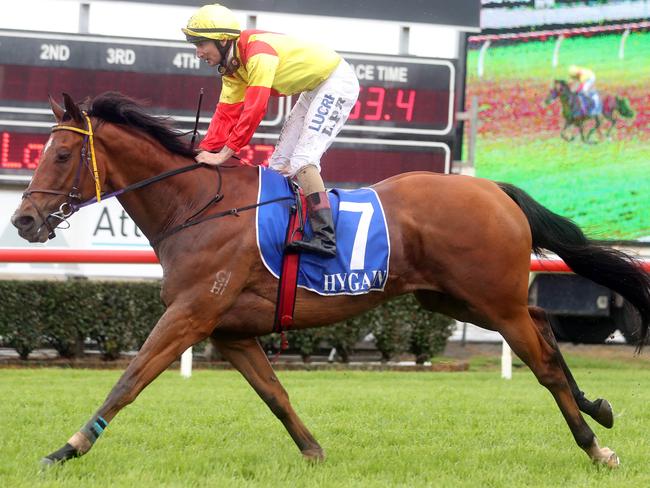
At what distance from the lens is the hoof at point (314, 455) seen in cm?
495

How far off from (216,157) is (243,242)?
1.42 ft

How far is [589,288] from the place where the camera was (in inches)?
413

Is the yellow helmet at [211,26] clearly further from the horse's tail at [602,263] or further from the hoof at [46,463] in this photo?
the hoof at [46,463]

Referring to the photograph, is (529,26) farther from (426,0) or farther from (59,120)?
(59,120)

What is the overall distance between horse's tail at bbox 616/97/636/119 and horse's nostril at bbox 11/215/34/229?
60.9 ft

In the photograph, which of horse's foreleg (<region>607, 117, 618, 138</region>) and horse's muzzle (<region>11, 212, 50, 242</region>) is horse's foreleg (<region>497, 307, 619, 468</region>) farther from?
horse's foreleg (<region>607, 117, 618, 138</region>)

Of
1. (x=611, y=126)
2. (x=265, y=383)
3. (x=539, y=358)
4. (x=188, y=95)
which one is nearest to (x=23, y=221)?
(x=265, y=383)

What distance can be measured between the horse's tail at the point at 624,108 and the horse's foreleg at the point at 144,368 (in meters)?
18.3

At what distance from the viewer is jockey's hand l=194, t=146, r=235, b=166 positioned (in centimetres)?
498

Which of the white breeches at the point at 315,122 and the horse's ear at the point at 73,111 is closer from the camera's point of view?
the horse's ear at the point at 73,111

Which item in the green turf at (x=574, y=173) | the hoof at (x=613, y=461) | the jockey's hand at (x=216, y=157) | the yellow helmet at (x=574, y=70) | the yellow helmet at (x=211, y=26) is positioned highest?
the yellow helmet at (x=211, y=26)

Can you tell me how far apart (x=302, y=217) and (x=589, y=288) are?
613cm

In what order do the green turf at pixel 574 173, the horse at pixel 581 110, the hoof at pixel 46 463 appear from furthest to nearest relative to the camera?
the green turf at pixel 574 173 → the horse at pixel 581 110 → the hoof at pixel 46 463

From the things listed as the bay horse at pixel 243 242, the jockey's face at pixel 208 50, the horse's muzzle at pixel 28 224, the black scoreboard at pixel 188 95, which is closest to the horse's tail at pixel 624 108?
the black scoreboard at pixel 188 95
